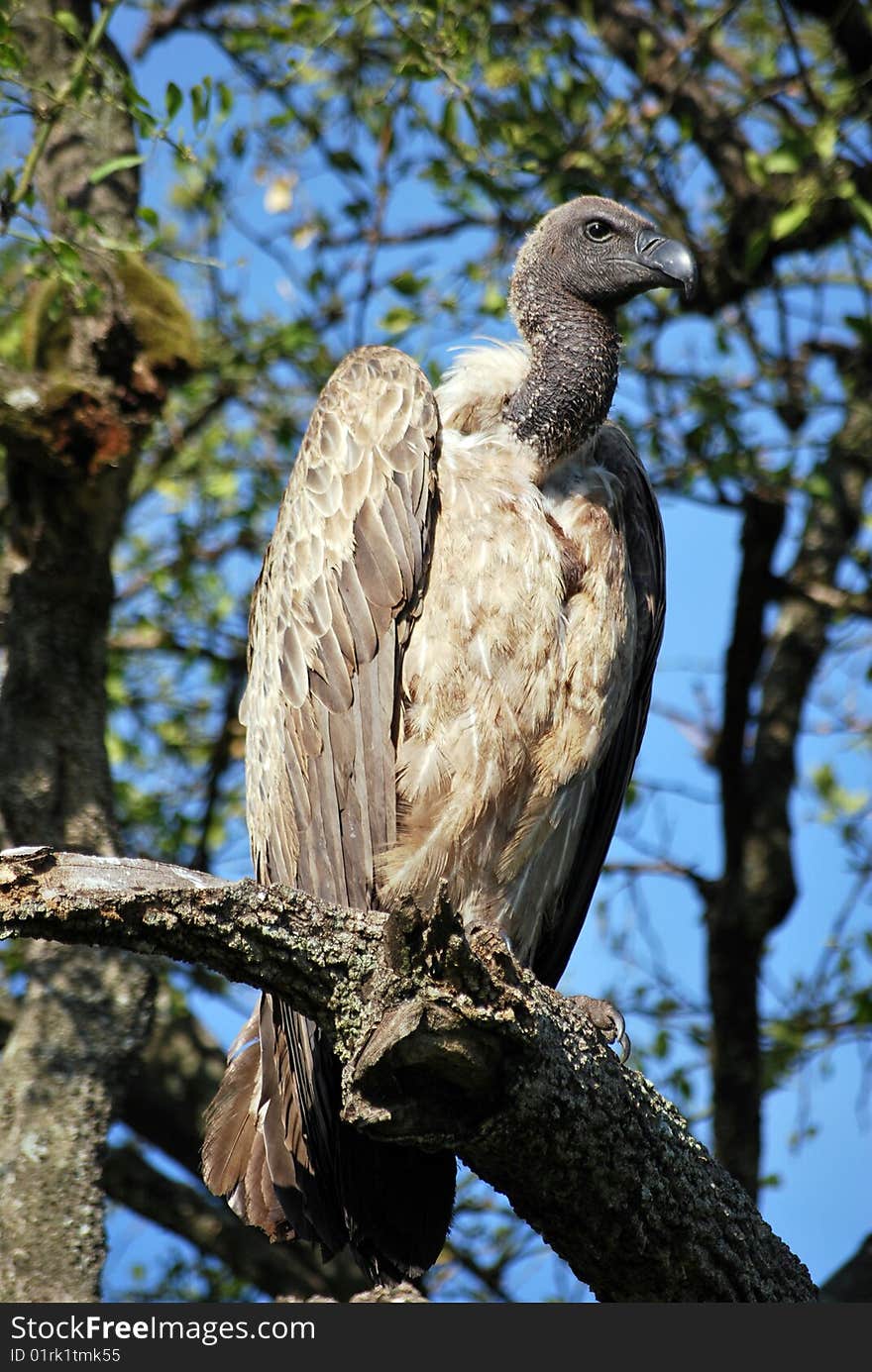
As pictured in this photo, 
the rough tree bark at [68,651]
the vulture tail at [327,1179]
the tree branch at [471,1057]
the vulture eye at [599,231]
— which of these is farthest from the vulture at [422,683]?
the tree branch at [471,1057]

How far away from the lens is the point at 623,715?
5.88 m

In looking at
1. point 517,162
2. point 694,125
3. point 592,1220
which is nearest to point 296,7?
point 517,162

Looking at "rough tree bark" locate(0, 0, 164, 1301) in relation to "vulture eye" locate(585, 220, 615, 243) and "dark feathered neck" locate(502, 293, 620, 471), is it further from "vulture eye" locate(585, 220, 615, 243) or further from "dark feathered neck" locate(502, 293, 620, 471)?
"vulture eye" locate(585, 220, 615, 243)

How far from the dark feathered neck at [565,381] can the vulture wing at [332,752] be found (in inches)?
14.1

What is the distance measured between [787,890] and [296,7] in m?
4.79

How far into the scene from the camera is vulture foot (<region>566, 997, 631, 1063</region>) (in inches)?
190

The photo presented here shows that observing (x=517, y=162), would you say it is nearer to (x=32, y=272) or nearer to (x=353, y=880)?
(x=32, y=272)

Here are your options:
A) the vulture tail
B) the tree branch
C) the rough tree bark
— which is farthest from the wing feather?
the tree branch

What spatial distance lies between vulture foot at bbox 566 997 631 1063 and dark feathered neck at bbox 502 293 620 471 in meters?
1.91

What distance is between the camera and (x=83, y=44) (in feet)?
18.5

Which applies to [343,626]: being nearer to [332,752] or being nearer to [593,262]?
[332,752]

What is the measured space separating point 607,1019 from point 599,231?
303cm

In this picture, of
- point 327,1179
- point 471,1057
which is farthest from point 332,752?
point 471,1057

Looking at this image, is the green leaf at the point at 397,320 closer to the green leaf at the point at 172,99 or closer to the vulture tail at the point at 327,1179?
the green leaf at the point at 172,99
